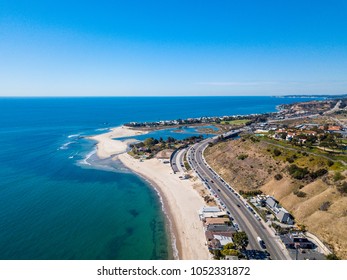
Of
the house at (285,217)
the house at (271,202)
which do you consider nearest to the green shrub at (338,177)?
the house at (271,202)

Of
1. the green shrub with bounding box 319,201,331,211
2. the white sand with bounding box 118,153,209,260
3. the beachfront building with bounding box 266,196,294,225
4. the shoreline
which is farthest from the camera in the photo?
the beachfront building with bounding box 266,196,294,225

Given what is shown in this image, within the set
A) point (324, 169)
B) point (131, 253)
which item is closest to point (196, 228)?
point (131, 253)

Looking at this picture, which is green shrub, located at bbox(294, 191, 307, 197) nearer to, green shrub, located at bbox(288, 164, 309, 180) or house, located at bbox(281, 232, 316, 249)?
green shrub, located at bbox(288, 164, 309, 180)

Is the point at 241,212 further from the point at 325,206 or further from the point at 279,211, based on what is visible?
the point at 325,206

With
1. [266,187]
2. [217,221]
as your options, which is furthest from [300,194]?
[217,221]

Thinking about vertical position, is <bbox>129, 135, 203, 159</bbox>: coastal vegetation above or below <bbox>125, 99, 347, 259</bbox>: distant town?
below

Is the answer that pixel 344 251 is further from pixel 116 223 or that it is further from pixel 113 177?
pixel 113 177

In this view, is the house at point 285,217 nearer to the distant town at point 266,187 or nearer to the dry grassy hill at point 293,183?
the distant town at point 266,187

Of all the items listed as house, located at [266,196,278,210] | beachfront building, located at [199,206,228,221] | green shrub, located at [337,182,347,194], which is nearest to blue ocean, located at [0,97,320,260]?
beachfront building, located at [199,206,228,221]

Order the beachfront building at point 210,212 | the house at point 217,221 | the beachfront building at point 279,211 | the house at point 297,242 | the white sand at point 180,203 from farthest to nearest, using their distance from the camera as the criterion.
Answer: the beachfront building at point 210,212 < the beachfront building at point 279,211 < the house at point 217,221 < the white sand at point 180,203 < the house at point 297,242
